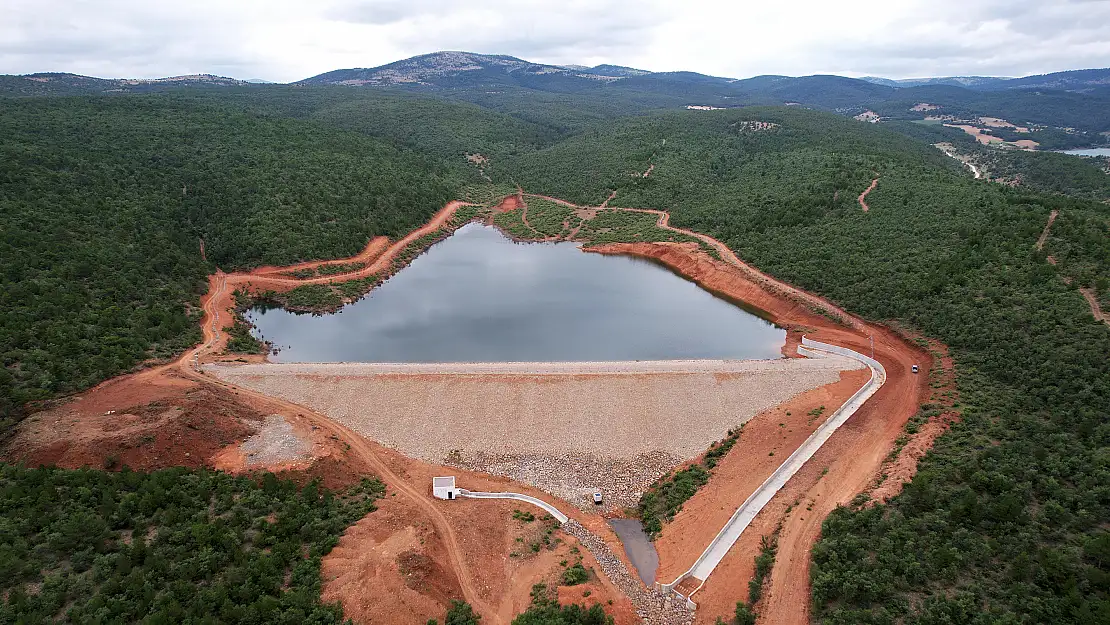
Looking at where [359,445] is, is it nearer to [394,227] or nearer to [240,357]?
[240,357]

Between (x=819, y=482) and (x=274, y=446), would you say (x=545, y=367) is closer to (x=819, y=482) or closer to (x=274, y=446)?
(x=274, y=446)

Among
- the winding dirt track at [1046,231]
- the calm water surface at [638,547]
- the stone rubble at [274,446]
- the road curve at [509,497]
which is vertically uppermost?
the winding dirt track at [1046,231]

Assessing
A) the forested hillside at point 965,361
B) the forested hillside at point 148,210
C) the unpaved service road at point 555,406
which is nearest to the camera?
the forested hillside at point 965,361

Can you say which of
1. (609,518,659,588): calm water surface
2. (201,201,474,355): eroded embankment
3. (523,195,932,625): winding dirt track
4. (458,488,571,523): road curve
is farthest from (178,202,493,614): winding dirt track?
(523,195,932,625): winding dirt track

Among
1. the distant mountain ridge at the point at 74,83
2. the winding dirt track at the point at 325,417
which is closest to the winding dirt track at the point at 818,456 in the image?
the winding dirt track at the point at 325,417

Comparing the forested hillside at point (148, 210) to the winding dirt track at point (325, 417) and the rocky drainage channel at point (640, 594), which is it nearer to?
the winding dirt track at point (325, 417)

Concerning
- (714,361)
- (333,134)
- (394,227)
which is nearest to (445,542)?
(714,361)

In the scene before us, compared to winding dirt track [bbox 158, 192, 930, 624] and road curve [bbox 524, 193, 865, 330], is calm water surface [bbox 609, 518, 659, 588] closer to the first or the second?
winding dirt track [bbox 158, 192, 930, 624]
